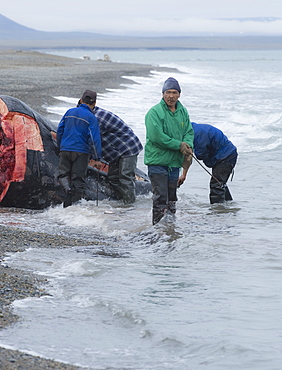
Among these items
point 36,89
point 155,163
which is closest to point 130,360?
point 155,163

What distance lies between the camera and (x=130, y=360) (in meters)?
4.09

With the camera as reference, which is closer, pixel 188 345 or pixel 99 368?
pixel 99 368

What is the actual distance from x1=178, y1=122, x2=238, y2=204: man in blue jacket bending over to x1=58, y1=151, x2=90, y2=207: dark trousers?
145 cm

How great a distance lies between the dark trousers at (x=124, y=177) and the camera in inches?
370

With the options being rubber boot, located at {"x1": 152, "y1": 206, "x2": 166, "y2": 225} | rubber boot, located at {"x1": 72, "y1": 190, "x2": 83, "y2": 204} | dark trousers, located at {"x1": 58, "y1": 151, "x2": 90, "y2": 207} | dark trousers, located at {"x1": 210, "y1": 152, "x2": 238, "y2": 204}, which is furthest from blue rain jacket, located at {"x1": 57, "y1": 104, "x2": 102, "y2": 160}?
dark trousers, located at {"x1": 210, "y1": 152, "x2": 238, "y2": 204}

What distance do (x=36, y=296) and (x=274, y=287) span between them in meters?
2.01

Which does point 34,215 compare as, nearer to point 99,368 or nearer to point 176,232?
point 176,232

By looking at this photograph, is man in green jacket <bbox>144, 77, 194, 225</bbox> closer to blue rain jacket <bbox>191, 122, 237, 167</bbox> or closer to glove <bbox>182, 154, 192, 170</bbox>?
glove <bbox>182, 154, 192, 170</bbox>

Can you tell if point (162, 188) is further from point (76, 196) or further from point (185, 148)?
point (76, 196)

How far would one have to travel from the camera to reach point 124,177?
31.1ft

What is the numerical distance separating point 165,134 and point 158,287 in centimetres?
215

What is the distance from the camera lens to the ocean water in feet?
13.9

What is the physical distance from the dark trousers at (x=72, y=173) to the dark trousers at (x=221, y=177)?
1.74 meters

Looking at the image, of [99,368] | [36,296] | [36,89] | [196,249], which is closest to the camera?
[99,368]
